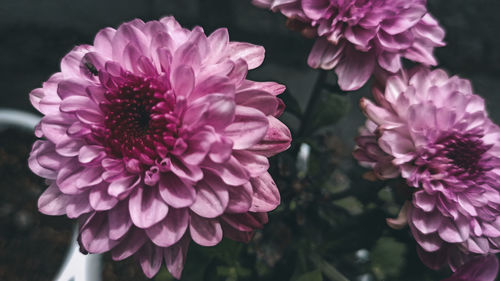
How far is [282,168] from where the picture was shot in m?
0.66

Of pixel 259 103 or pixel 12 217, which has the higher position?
pixel 259 103

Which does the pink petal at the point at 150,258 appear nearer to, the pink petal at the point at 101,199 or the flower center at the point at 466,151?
the pink petal at the point at 101,199

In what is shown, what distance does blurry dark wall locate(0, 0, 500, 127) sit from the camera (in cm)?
168

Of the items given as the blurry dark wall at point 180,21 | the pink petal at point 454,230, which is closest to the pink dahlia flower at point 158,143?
the pink petal at point 454,230

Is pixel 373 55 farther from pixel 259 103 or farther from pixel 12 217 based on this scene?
pixel 12 217

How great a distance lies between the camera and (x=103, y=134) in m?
0.45

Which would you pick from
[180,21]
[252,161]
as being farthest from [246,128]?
[180,21]

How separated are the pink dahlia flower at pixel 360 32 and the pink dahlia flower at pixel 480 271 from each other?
0.82 feet

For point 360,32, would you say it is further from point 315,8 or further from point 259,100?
point 259,100

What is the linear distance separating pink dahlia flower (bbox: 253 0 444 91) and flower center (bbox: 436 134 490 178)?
0.36 feet

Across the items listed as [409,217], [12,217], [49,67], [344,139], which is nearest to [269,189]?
[409,217]

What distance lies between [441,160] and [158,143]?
343 mm

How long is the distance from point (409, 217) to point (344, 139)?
4.11 feet

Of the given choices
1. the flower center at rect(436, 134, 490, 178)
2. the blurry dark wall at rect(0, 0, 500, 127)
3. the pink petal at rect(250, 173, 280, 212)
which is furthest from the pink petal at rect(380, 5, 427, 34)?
the blurry dark wall at rect(0, 0, 500, 127)
